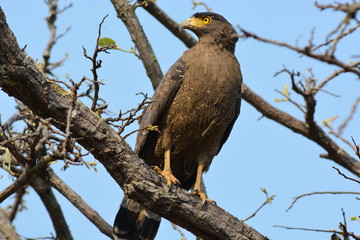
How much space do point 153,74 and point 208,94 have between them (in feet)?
5.76

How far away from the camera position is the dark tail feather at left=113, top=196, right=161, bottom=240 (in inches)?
218

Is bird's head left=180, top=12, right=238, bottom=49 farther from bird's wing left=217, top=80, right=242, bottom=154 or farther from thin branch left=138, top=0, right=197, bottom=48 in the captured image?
thin branch left=138, top=0, right=197, bottom=48

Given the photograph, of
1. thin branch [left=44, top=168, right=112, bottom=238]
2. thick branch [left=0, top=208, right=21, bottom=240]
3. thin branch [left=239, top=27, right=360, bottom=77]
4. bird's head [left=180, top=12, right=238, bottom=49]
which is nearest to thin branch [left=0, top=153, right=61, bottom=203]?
thick branch [left=0, top=208, right=21, bottom=240]

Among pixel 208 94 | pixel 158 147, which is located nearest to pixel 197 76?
pixel 208 94

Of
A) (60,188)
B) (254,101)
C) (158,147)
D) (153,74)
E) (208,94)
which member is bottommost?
(60,188)

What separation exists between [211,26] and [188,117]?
1.25 m

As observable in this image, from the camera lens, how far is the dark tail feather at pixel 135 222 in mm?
5525

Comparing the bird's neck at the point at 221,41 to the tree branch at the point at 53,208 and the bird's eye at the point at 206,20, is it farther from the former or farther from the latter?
the tree branch at the point at 53,208

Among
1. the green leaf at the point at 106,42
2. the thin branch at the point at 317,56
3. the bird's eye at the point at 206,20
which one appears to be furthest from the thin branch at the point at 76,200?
the thin branch at the point at 317,56

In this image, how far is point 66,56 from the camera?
25.3ft

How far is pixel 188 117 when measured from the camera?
18.2 ft

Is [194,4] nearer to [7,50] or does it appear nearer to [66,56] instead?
[66,56]

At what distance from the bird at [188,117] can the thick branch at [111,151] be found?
660 millimetres

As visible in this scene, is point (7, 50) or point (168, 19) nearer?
point (7, 50)
